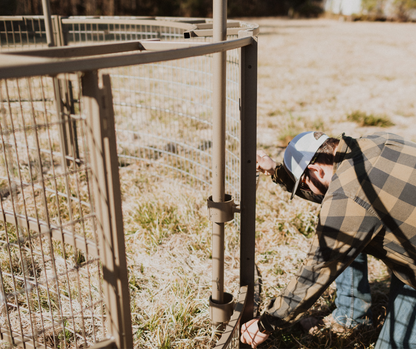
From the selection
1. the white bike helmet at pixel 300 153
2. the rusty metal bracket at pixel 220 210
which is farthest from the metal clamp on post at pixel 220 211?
the white bike helmet at pixel 300 153

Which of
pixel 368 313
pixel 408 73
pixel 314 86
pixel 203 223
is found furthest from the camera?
pixel 408 73

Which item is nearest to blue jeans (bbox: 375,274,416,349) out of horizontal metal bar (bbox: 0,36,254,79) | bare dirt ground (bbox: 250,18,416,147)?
horizontal metal bar (bbox: 0,36,254,79)

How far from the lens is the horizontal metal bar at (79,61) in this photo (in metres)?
0.89

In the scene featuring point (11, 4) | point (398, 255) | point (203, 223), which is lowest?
point (203, 223)

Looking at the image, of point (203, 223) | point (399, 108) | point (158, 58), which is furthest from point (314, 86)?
point (158, 58)

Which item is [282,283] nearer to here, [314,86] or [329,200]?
[329,200]

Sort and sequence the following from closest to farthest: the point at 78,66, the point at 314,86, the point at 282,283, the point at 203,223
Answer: the point at 78,66
the point at 282,283
the point at 203,223
the point at 314,86

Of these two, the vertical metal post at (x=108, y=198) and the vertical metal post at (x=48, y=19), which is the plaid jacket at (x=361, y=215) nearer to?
the vertical metal post at (x=108, y=198)

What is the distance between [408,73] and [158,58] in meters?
8.47

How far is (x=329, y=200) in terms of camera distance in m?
1.56

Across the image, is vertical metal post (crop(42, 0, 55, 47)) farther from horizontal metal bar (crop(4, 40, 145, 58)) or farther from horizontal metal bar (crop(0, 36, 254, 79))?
horizontal metal bar (crop(0, 36, 254, 79))

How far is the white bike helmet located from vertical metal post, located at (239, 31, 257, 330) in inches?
6.6

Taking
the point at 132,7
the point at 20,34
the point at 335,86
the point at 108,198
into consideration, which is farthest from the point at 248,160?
the point at 132,7

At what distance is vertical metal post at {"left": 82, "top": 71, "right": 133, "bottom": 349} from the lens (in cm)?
104
